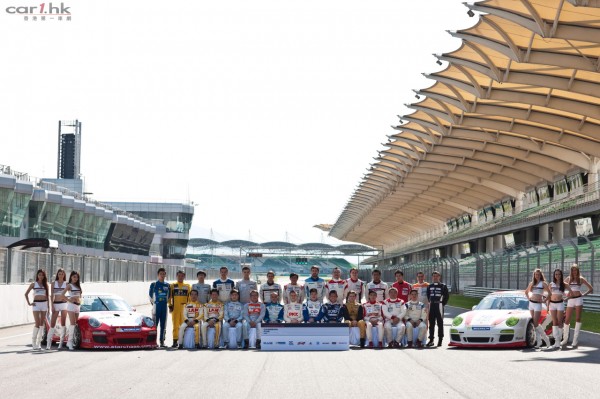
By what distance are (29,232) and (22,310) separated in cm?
4821

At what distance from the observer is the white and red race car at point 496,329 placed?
727 inches

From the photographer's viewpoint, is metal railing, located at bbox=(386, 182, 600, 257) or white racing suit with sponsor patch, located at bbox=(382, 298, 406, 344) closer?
white racing suit with sponsor patch, located at bbox=(382, 298, 406, 344)

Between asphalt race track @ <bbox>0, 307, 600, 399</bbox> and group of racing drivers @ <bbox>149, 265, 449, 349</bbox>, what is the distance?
0.88 metres

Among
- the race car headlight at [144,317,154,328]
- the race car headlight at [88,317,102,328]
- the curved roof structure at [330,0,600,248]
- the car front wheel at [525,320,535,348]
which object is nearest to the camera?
the race car headlight at [88,317,102,328]

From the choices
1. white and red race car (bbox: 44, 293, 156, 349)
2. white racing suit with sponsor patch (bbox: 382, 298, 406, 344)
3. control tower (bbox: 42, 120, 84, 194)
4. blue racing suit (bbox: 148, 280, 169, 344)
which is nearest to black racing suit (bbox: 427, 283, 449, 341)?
white racing suit with sponsor patch (bbox: 382, 298, 406, 344)

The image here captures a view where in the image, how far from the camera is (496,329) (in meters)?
18.5

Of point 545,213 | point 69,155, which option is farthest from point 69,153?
point 545,213

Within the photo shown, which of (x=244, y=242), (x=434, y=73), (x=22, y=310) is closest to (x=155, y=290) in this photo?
(x=22, y=310)

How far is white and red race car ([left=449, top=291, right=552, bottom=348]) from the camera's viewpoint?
18453 mm

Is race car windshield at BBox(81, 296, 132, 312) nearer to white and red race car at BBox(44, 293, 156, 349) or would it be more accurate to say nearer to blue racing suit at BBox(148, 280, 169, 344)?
white and red race car at BBox(44, 293, 156, 349)

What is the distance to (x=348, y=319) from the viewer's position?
1919 centimetres

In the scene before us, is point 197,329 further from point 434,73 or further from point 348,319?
point 434,73

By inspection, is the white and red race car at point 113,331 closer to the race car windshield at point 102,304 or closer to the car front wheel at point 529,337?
the race car windshield at point 102,304

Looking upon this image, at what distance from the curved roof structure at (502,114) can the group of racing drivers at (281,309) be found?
9587 mm
